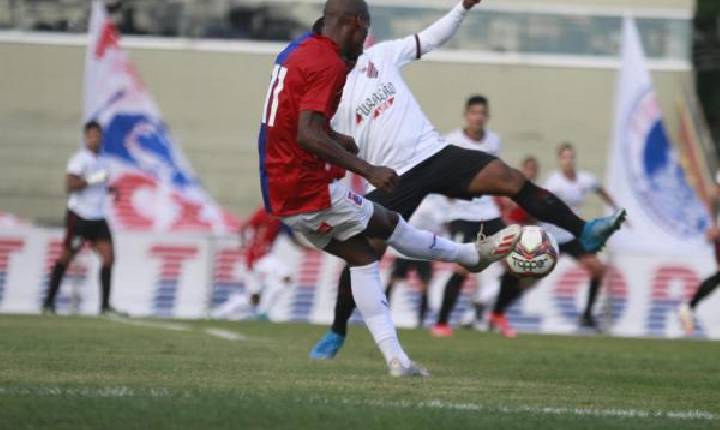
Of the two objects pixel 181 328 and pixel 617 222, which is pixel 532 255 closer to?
pixel 617 222

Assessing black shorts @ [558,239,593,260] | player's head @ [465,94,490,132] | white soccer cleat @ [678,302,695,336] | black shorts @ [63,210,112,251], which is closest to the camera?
player's head @ [465,94,490,132]

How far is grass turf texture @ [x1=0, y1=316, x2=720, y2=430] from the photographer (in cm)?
615

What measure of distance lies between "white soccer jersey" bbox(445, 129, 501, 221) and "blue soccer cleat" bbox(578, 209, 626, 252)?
495cm

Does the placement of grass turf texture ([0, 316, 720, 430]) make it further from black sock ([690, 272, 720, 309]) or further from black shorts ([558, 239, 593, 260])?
black sock ([690, 272, 720, 309])

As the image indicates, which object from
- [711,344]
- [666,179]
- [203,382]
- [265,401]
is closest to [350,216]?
[203,382]

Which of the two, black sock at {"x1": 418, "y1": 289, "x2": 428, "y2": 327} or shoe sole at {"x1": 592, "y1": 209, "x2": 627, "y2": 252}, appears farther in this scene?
black sock at {"x1": 418, "y1": 289, "x2": 428, "y2": 327}

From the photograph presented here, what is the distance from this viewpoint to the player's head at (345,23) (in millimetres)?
8195

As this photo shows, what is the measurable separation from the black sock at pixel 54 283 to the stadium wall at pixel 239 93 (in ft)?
41.6

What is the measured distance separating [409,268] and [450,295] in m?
3.33

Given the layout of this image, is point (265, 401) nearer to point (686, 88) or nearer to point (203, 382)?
point (203, 382)

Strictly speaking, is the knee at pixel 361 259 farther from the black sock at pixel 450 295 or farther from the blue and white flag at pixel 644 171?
the blue and white flag at pixel 644 171

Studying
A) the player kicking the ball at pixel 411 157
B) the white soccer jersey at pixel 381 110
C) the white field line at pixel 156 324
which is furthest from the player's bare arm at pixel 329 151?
the white field line at pixel 156 324

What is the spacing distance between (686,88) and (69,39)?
39.1 ft

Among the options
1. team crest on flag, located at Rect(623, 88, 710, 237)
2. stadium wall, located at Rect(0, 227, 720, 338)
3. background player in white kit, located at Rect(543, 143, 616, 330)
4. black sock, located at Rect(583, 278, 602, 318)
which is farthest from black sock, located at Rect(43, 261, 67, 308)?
team crest on flag, located at Rect(623, 88, 710, 237)
